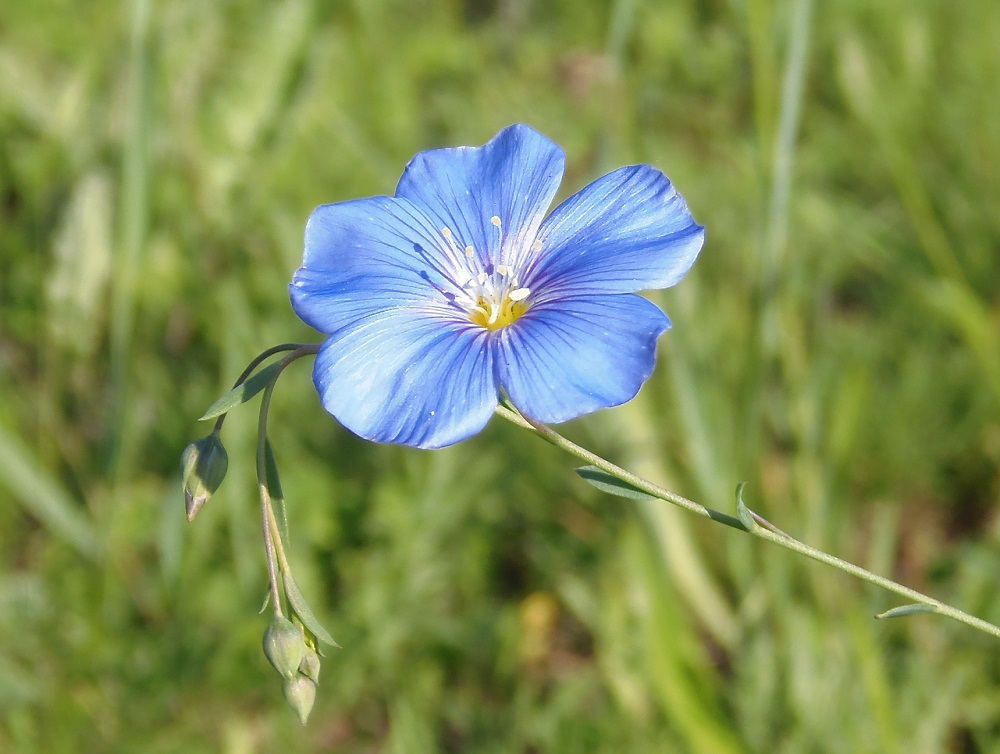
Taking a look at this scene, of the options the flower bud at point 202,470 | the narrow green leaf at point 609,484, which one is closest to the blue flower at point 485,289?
the narrow green leaf at point 609,484

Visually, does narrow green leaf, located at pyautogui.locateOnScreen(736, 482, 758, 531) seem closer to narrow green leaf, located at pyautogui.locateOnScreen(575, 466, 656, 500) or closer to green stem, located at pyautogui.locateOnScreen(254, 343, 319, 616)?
narrow green leaf, located at pyautogui.locateOnScreen(575, 466, 656, 500)

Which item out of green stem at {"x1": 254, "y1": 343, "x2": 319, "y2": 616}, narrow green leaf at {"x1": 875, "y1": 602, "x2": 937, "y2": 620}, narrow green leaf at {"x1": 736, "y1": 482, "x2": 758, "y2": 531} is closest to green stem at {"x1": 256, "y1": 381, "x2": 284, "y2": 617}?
green stem at {"x1": 254, "y1": 343, "x2": 319, "y2": 616}

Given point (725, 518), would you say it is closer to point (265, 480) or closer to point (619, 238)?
point (619, 238)

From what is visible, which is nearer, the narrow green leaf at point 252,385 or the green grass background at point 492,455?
the narrow green leaf at point 252,385

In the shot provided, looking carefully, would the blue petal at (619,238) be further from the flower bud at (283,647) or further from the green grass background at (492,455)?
the green grass background at (492,455)

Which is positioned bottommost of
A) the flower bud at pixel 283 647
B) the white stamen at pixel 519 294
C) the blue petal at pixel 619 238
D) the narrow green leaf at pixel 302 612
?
the flower bud at pixel 283 647

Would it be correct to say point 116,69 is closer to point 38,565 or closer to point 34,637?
point 38,565

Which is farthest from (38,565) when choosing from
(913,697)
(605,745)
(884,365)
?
(884,365)

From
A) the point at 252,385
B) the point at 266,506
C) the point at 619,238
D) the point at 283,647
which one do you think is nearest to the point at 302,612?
the point at 283,647
